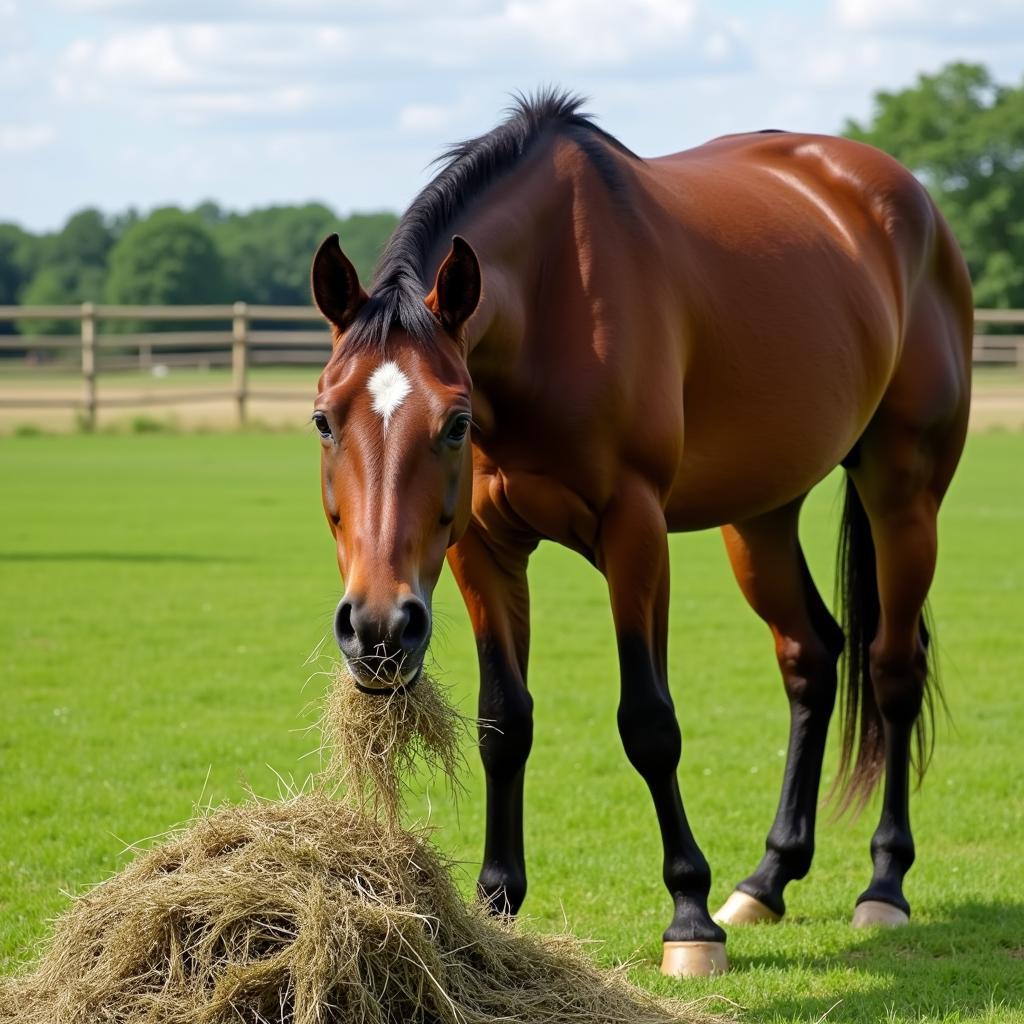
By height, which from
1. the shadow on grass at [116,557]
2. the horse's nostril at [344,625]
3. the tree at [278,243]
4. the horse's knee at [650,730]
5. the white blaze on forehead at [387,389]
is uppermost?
the tree at [278,243]

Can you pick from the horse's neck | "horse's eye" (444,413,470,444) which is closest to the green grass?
"horse's eye" (444,413,470,444)

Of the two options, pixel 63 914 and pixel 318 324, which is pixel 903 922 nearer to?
pixel 63 914

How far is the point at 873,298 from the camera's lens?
5.48 meters

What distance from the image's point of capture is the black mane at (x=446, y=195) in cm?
372

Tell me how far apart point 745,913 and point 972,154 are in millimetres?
71700

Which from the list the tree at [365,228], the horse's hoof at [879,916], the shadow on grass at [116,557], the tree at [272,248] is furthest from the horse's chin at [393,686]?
the tree at [272,248]

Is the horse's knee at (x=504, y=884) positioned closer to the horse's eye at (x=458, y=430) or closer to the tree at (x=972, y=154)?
the horse's eye at (x=458, y=430)

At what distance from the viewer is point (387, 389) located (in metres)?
3.61

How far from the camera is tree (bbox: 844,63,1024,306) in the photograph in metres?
65.9

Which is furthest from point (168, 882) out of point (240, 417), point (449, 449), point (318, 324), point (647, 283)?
point (318, 324)

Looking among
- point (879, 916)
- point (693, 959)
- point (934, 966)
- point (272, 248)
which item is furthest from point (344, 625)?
point (272, 248)

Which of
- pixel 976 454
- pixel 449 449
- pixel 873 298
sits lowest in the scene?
pixel 976 454

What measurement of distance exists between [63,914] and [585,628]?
24.3ft

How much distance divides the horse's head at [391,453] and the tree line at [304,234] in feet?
153
